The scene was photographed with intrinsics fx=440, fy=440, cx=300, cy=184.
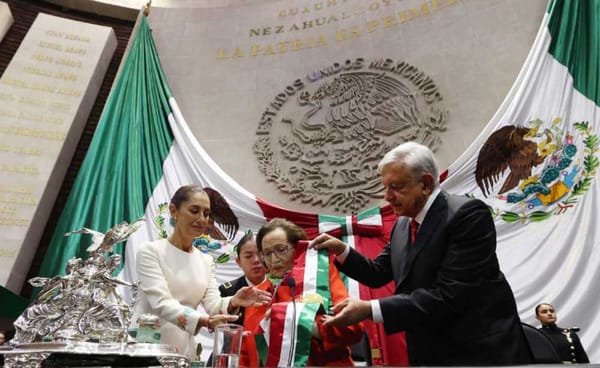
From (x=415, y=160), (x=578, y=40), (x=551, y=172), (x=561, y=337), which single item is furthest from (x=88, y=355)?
(x=578, y=40)

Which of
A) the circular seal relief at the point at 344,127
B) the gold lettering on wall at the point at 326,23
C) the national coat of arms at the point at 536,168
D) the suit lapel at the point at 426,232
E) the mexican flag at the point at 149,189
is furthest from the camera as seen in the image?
the gold lettering on wall at the point at 326,23

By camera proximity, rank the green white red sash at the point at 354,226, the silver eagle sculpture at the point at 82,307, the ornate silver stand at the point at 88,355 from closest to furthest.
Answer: the ornate silver stand at the point at 88,355 → the silver eagle sculpture at the point at 82,307 → the green white red sash at the point at 354,226

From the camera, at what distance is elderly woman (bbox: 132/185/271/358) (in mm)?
1520

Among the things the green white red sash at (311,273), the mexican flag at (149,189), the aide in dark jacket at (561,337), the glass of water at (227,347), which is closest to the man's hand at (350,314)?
the green white red sash at (311,273)

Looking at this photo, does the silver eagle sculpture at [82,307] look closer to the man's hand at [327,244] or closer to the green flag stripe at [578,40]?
the man's hand at [327,244]

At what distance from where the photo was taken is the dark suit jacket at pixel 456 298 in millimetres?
1254

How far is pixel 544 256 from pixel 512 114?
121 centimetres

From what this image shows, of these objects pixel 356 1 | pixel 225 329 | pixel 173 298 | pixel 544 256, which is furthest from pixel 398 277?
pixel 356 1

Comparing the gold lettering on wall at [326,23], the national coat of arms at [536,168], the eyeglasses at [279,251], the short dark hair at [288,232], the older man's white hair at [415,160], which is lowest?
the eyeglasses at [279,251]

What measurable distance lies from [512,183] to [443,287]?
7.57ft

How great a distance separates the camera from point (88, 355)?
99cm

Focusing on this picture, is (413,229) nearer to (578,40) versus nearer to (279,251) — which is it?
(279,251)

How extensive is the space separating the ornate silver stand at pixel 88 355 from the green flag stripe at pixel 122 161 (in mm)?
2762

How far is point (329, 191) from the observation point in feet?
13.1
